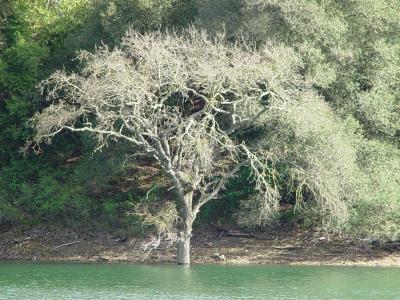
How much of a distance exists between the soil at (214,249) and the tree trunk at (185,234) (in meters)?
1.14

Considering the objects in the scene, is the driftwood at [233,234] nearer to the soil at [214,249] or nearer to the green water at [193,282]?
the soil at [214,249]

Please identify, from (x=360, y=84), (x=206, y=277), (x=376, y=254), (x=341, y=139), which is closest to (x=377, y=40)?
(x=360, y=84)

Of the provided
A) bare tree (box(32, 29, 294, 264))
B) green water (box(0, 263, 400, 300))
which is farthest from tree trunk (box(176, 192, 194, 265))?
green water (box(0, 263, 400, 300))

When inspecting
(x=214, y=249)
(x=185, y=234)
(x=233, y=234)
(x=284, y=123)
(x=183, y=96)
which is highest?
(x=183, y=96)

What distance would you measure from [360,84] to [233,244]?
24.0 feet

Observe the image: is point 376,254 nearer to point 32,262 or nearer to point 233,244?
point 233,244

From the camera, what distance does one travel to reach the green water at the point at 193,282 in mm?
27250

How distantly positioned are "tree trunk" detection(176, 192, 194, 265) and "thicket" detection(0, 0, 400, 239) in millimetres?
2189

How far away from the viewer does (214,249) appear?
122ft

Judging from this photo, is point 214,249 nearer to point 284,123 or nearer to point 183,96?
point 284,123

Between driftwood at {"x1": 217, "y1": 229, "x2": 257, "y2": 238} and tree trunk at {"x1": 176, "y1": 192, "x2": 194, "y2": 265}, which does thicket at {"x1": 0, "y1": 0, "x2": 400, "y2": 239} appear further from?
tree trunk at {"x1": 176, "y1": 192, "x2": 194, "y2": 265}

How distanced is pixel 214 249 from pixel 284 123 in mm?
6144

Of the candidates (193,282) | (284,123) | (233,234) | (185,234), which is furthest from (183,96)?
(233,234)

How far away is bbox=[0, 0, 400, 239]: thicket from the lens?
3391 cm
